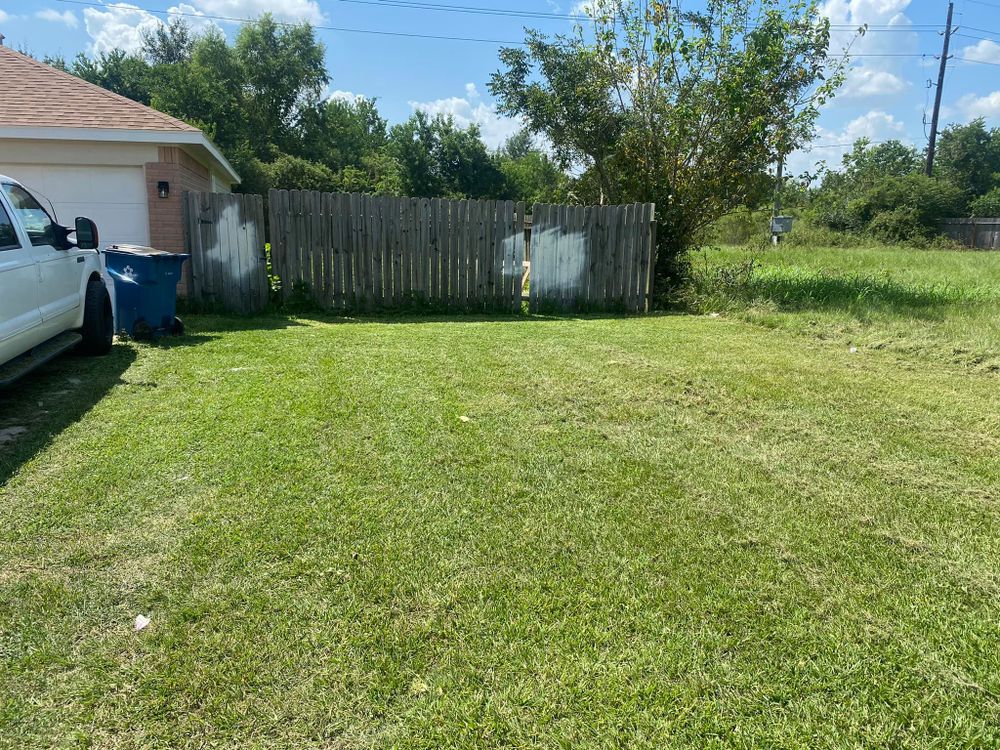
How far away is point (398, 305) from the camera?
10141 millimetres

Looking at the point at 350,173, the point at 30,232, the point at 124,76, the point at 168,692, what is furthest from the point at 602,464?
the point at 124,76

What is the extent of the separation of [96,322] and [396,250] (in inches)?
185

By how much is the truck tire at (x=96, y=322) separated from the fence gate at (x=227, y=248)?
2976 millimetres

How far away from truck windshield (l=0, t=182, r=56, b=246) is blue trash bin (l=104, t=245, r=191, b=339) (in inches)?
57.0

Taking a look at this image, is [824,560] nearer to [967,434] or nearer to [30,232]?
[967,434]

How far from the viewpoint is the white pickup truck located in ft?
15.1

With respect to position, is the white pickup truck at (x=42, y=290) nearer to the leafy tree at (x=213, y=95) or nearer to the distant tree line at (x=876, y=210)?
the distant tree line at (x=876, y=210)

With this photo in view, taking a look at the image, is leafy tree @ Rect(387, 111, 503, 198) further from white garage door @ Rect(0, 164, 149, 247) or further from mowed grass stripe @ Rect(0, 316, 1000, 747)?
mowed grass stripe @ Rect(0, 316, 1000, 747)

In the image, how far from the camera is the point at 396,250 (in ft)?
32.8

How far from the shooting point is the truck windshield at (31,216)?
16.9 feet

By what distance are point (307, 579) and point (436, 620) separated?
1.98 ft

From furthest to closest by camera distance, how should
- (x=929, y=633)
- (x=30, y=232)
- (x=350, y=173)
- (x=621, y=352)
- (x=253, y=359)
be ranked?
(x=350, y=173) < (x=621, y=352) < (x=253, y=359) < (x=30, y=232) < (x=929, y=633)

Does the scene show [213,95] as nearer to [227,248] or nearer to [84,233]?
[227,248]

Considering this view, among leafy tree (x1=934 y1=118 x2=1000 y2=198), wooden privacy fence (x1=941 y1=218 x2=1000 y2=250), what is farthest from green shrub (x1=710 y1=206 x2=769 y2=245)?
leafy tree (x1=934 y1=118 x2=1000 y2=198)
